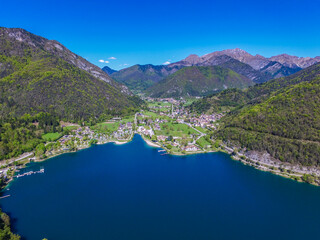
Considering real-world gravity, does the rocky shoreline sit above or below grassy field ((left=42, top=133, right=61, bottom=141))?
below

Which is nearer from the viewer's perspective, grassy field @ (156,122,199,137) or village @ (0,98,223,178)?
village @ (0,98,223,178)

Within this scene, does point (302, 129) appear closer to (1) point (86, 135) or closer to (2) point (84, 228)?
(2) point (84, 228)

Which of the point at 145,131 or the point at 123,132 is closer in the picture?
the point at 123,132

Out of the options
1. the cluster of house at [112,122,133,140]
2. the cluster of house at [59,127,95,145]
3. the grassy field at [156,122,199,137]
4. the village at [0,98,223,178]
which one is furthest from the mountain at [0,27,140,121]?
the grassy field at [156,122,199,137]

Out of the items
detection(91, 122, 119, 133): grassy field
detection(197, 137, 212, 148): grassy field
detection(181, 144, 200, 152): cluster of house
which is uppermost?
detection(91, 122, 119, 133): grassy field

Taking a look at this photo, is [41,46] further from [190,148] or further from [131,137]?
[190,148]

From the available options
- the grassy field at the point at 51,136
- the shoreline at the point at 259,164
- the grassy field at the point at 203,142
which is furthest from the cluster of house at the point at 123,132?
the grassy field at the point at 203,142

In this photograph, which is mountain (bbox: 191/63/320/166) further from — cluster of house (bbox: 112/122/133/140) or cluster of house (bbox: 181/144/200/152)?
cluster of house (bbox: 112/122/133/140)

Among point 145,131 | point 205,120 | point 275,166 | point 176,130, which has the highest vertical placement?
point 205,120

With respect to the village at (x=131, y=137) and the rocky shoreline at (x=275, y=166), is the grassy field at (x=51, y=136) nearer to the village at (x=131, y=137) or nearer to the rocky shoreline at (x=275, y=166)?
the village at (x=131, y=137)

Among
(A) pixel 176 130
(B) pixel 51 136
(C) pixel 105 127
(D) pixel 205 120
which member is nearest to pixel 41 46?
(C) pixel 105 127
